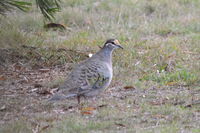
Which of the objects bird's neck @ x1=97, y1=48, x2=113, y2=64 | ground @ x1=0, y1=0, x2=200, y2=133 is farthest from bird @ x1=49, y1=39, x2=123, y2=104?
ground @ x1=0, y1=0, x2=200, y2=133

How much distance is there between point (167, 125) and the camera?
6.95 meters

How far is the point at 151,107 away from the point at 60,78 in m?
2.03

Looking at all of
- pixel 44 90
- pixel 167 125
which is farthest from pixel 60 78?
pixel 167 125

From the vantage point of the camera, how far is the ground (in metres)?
7.22

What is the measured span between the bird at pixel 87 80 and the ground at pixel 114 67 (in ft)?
0.57

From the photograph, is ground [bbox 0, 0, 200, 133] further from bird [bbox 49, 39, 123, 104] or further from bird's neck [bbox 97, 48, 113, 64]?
bird's neck [bbox 97, 48, 113, 64]

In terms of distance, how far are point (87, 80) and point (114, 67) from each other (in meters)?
1.93

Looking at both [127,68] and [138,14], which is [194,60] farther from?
[138,14]

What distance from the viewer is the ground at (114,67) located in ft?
23.7

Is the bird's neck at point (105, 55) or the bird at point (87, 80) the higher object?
the bird's neck at point (105, 55)

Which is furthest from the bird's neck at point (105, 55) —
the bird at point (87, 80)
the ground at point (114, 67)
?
the ground at point (114, 67)

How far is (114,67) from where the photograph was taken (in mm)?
9930

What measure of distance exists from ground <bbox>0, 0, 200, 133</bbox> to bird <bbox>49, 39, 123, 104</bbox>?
0.17 meters

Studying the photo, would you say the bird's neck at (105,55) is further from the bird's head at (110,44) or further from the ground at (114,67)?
the ground at (114,67)
